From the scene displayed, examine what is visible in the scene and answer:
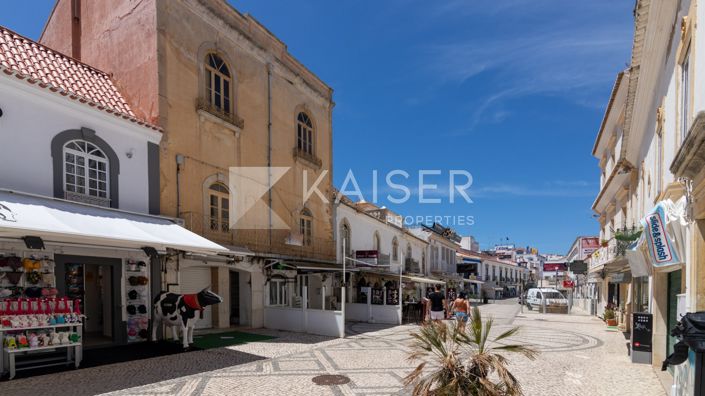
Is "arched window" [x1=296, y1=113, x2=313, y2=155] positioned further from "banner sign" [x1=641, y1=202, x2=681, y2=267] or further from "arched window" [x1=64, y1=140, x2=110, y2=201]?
"banner sign" [x1=641, y1=202, x2=681, y2=267]

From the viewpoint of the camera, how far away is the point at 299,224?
1894 centimetres

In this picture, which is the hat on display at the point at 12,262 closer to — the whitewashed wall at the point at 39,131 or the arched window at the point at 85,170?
the whitewashed wall at the point at 39,131

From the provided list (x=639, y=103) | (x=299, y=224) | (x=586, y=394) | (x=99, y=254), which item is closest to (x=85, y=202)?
(x=99, y=254)

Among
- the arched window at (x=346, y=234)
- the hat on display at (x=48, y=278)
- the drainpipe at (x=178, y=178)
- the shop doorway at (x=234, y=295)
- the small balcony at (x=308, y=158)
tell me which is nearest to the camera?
the hat on display at (x=48, y=278)

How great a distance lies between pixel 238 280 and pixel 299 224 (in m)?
3.86

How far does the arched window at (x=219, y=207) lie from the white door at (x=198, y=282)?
64.5 inches

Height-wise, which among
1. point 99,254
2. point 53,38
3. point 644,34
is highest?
point 53,38

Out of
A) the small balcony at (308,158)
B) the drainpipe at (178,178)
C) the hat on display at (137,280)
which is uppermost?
the small balcony at (308,158)

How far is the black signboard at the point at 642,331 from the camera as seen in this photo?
31.8 ft

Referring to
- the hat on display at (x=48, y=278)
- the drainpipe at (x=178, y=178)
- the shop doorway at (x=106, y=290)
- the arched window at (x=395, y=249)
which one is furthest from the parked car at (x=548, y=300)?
the hat on display at (x=48, y=278)

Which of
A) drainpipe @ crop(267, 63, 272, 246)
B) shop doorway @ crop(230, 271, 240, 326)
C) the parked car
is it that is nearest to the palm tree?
shop doorway @ crop(230, 271, 240, 326)

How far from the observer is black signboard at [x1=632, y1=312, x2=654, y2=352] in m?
9.69

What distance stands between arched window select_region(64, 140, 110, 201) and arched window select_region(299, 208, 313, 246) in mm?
9170

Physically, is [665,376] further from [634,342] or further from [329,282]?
[329,282]
